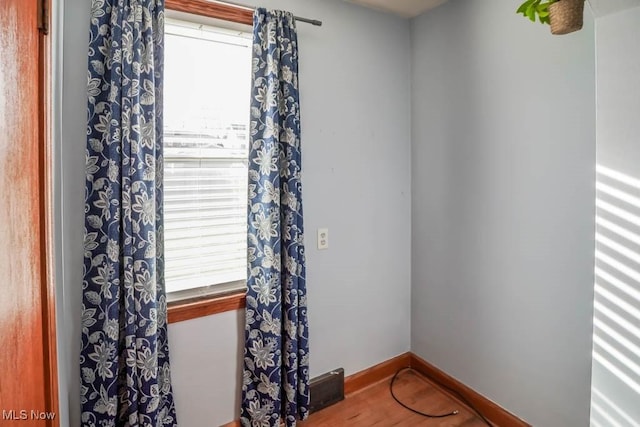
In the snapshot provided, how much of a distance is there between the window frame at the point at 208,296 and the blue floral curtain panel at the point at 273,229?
72mm

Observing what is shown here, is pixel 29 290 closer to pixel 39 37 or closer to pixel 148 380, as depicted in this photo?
pixel 39 37

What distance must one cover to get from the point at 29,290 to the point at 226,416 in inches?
53.9

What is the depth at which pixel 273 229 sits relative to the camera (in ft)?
5.61

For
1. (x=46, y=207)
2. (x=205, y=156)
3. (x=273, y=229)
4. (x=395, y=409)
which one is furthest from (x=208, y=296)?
(x=395, y=409)

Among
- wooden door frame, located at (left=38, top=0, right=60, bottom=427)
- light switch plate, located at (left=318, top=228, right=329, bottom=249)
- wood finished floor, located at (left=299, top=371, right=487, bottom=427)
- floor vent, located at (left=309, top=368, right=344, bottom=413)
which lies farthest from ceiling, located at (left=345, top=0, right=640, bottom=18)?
wood finished floor, located at (left=299, top=371, right=487, bottom=427)

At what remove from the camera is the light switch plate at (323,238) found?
2.02 metres

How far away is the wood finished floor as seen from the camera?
1889 mm

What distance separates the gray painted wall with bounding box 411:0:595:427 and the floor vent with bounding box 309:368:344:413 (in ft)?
2.05

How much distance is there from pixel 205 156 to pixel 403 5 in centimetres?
146

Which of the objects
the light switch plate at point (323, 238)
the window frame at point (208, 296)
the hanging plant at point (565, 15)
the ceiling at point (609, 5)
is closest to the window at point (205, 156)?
the window frame at point (208, 296)

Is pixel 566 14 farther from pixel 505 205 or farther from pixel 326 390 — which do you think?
pixel 326 390

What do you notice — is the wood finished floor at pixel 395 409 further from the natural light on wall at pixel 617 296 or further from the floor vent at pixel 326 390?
the natural light on wall at pixel 617 296

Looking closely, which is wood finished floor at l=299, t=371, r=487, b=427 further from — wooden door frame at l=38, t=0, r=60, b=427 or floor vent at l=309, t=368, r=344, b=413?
wooden door frame at l=38, t=0, r=60, b=427

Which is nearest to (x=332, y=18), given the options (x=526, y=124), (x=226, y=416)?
(x=526, y=124)
